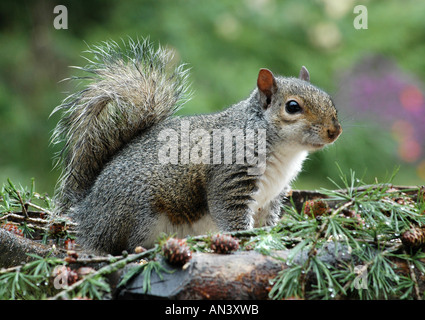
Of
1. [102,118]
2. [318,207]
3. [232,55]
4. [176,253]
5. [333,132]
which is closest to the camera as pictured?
[176,253]

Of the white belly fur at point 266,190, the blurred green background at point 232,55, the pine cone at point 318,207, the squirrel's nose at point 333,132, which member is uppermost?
the blurred green background at point 232,55

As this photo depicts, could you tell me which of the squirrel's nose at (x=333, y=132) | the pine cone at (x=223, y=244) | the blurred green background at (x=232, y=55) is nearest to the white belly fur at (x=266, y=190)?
the squirrel's nose at (x=333, y=132)

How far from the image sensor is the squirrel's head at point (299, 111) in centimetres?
152

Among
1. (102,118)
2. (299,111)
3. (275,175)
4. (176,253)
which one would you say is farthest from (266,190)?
(176,253)

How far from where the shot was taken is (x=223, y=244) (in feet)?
3.23

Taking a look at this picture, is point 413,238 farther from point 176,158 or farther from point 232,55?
point 232,55

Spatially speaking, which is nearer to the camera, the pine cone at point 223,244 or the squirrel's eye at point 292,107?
the pine cone at point 223,244

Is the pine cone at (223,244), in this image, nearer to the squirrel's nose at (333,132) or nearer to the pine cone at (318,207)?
the pine cone at (318,207)

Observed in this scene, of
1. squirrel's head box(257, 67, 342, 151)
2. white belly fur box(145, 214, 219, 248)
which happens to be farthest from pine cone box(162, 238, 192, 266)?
squirrel's head box(257, 67, 342, 151)

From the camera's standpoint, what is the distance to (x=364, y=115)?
3.13 metres

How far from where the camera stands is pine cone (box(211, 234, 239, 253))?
0.99 metres

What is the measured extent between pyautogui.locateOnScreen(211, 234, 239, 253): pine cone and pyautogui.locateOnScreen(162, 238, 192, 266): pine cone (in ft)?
0.20

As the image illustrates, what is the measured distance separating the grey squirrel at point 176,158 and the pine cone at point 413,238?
54cm

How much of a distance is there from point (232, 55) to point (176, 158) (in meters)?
1.51
